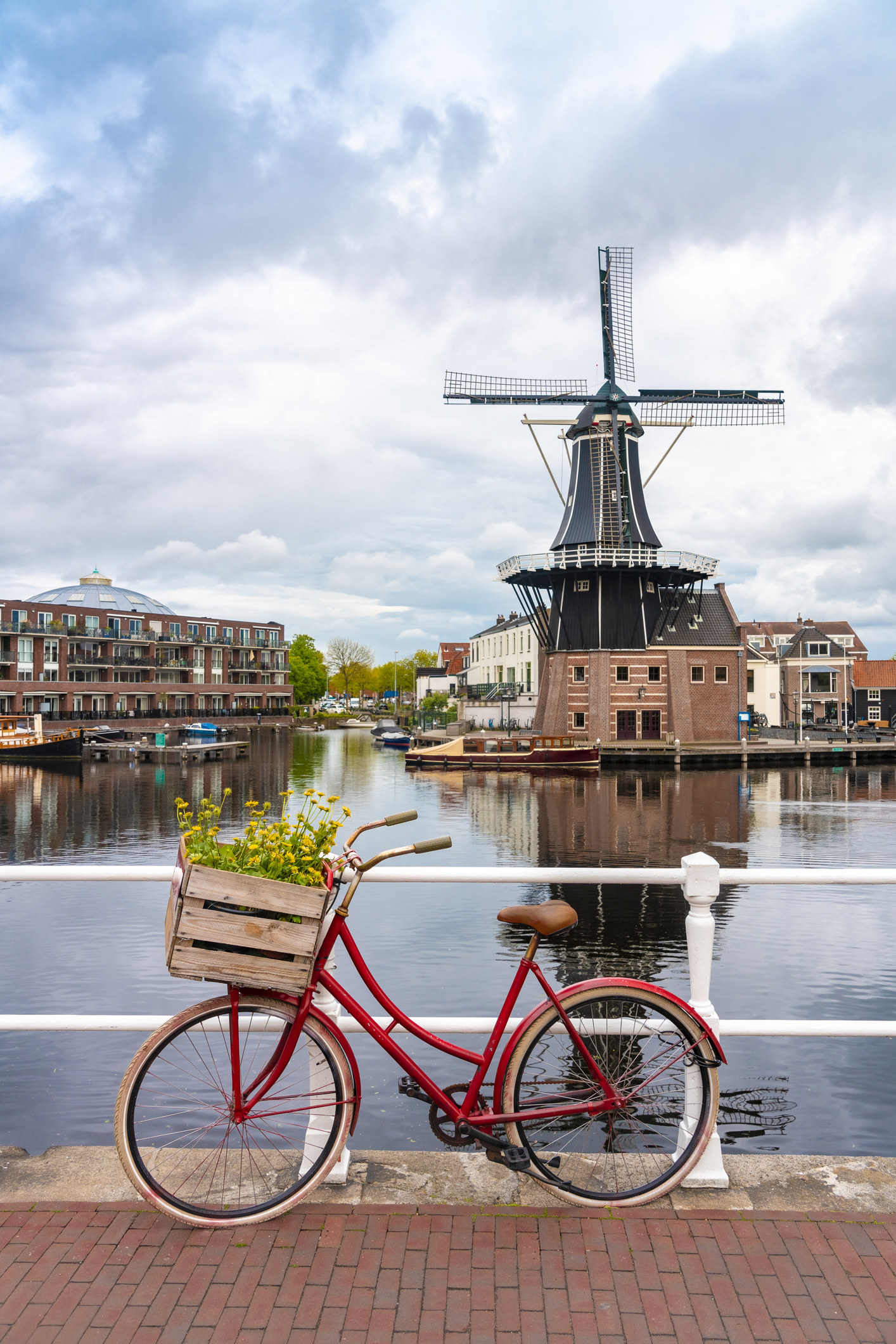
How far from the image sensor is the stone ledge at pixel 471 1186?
2.99m

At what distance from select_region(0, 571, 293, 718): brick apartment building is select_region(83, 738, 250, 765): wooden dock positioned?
15386mm

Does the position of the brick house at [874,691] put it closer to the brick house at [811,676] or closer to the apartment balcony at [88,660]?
the brick house at [811,676]

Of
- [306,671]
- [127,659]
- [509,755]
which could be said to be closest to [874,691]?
[509,755]

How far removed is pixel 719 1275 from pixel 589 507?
147 ft

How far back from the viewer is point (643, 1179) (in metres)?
3.14

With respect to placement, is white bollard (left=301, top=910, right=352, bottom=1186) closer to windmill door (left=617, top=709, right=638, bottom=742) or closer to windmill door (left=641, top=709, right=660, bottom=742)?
windmill door (left=617, top=709, right=638, bottom=742)

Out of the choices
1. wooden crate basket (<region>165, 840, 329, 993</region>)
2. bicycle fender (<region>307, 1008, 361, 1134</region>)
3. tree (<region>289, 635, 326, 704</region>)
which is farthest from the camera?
tree (<region>289, 635, 326, 704</region>)

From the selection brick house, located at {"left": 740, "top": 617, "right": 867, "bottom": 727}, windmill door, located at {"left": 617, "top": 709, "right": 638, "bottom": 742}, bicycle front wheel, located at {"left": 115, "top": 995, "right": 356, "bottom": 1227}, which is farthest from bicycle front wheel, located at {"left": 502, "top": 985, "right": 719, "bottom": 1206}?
brick house, located at {"left": 740, "top": 617, "right": 867, "bottom": 727}

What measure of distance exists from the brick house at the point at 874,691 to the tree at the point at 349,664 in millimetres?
64244

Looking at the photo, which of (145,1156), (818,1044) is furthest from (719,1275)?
(818,1044)

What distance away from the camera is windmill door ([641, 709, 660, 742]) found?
47156mm

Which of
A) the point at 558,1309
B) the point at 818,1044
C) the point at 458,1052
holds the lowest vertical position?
the point at 818,1044

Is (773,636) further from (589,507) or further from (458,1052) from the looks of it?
(458,1052)

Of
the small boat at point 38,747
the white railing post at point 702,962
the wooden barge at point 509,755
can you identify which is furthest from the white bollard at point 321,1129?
the small boat at point 38,747
